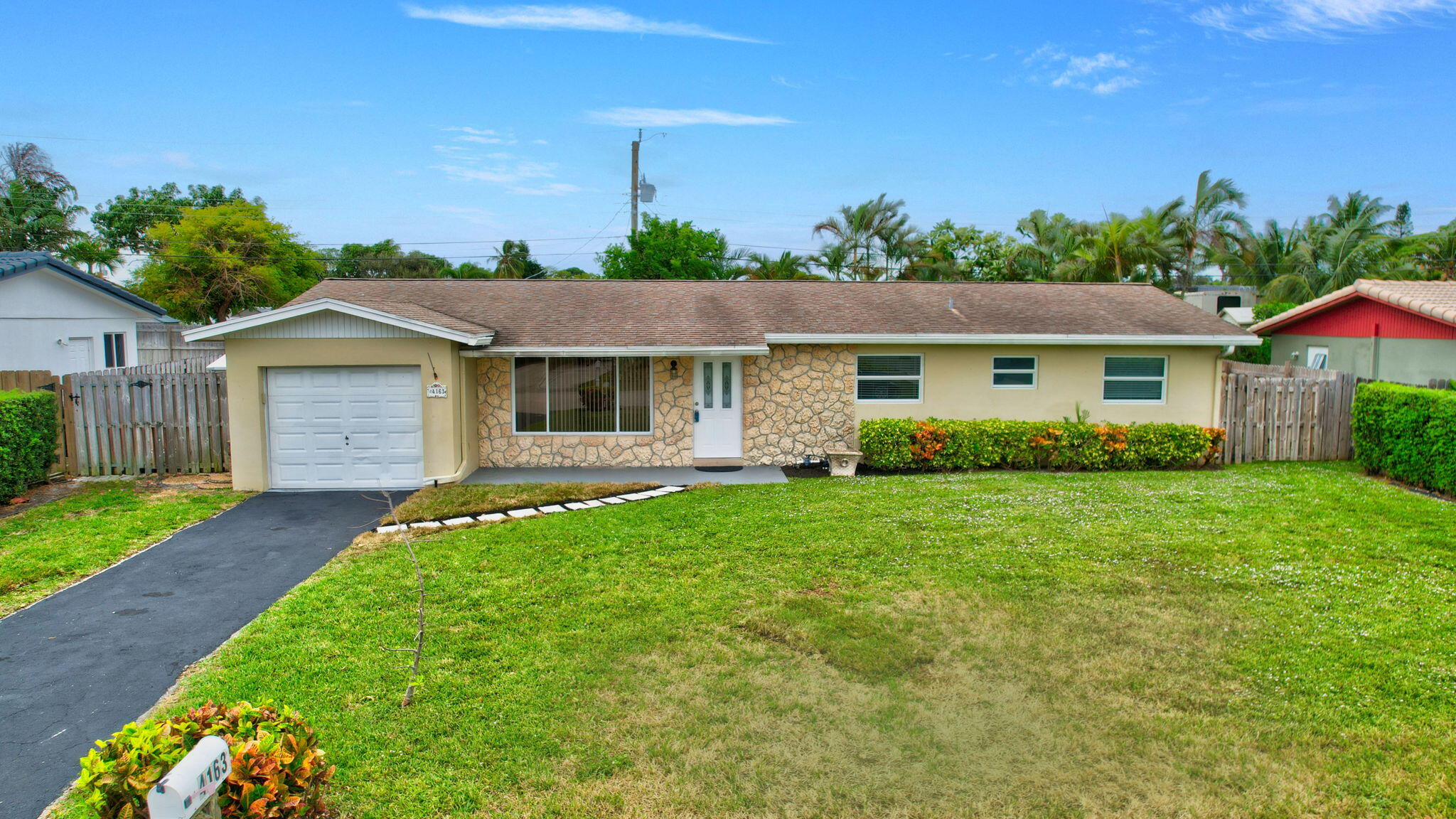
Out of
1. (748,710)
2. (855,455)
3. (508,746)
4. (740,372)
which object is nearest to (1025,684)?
(748,710)

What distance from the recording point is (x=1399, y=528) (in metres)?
10.1

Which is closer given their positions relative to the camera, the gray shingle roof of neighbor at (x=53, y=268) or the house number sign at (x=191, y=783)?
the house number sign at (x=191, y=783)

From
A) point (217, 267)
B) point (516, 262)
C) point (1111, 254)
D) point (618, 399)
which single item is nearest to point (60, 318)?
point (618, 399)

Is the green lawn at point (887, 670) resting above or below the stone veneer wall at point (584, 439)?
below

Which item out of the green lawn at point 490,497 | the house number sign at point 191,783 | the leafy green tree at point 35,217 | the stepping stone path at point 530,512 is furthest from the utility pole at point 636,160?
the leafy green tree at point 35,217

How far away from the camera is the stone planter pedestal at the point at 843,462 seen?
14.4 meters

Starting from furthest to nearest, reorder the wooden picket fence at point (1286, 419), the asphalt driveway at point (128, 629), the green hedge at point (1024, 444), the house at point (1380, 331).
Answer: the house at point (1380, 331) < the wooden picket fence at point (1286, 419) < the green hedge at point (1024, 444) < the asphalt driveway at point (128, 629)

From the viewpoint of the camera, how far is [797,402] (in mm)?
15242

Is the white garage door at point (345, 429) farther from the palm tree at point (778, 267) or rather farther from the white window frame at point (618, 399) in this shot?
the palm tree at point (778, 267)

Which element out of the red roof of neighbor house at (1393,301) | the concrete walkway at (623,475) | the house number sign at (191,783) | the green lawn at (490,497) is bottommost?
the green lawn at (490,497)

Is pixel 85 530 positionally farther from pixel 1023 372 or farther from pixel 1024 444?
pixel 1023 372

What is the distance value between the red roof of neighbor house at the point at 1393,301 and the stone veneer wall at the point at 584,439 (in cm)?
1420

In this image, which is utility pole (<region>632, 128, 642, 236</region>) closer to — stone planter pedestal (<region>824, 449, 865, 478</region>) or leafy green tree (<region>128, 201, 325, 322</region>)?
leafy green tree (<region>128, 201, 325, 322</region>)

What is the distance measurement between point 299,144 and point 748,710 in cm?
2921
